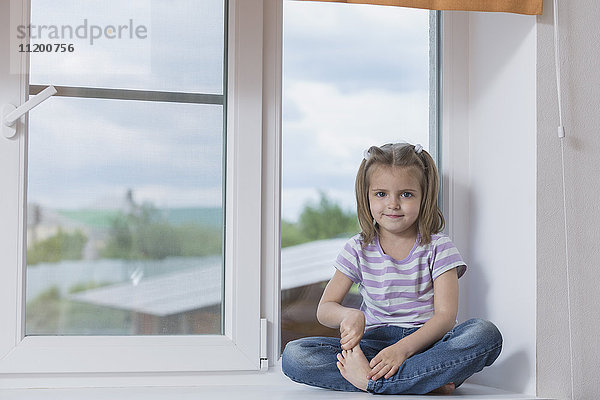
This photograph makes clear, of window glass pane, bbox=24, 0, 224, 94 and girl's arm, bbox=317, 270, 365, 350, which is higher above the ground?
window glass pane, bbox=24, 0, 224, 94

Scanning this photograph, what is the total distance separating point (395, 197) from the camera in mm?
1375

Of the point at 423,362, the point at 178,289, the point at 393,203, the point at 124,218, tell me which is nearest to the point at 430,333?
the point at 423,362

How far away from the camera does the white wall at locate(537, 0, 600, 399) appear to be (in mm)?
1260

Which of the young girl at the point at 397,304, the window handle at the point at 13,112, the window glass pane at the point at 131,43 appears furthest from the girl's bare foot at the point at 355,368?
the window handle at the point at 13,112

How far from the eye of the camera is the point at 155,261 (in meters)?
1.38

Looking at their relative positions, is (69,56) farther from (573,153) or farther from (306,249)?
(573,153)

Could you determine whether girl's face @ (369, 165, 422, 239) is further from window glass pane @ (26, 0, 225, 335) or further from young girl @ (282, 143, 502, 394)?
window glass pane @ (26, 0, 225, 335)

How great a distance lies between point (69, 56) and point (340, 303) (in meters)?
0.69

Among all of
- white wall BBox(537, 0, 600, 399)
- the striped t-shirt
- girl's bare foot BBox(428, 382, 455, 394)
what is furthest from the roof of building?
white wall BBox(537, 0, 600, 399)

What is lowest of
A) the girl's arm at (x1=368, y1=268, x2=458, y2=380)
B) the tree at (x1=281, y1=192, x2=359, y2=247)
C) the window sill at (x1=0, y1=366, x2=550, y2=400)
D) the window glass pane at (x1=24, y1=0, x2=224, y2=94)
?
the window sill at (x1=0, y1=366, x2=550, y2=400)

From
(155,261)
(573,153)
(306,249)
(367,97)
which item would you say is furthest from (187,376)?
(573,153)

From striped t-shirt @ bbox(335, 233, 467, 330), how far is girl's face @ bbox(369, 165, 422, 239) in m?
0.05

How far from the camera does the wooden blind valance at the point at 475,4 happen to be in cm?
121

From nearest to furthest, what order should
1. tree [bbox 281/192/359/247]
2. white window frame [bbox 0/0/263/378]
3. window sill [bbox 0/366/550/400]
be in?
window sill [bbox 0/366/550/400]
white window frame [bbox 0/0/263/378]
tree [bbox 281/192/359/247]
